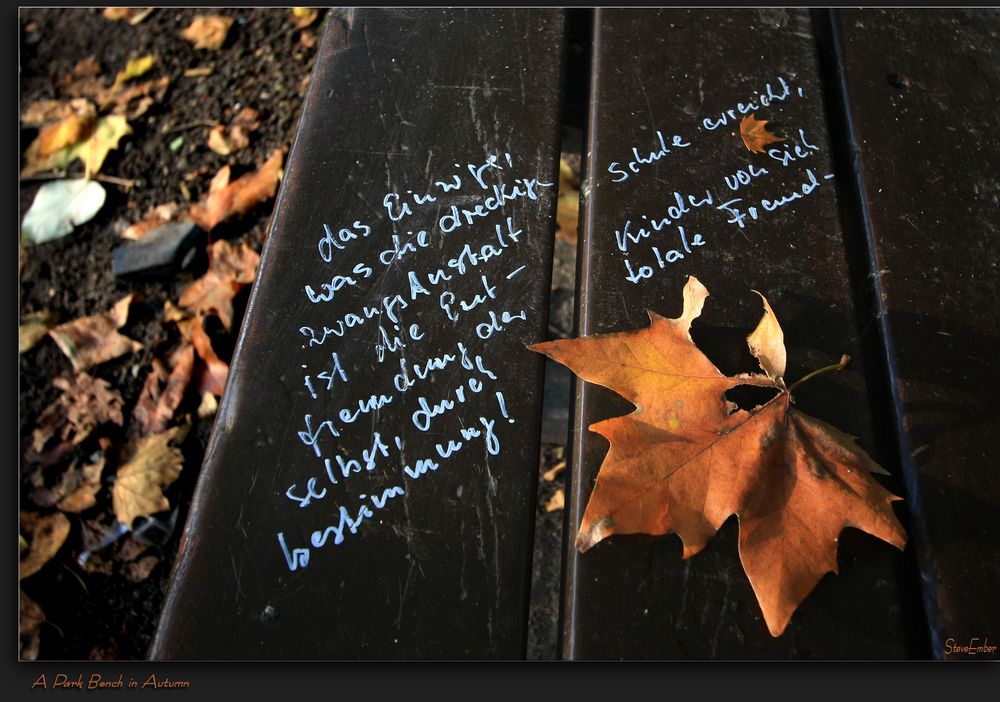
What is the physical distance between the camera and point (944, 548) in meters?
0.89

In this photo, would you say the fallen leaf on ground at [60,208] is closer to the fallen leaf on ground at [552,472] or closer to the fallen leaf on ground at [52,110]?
the fallen leaf on ground at [52,110]

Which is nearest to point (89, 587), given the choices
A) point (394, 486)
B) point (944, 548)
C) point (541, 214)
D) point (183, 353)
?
point (183, 353)

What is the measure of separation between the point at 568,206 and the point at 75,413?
136 centimetres

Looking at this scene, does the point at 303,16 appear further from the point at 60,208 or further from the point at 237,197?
the point at 60,208

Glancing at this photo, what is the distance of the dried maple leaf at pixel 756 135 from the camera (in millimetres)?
1166

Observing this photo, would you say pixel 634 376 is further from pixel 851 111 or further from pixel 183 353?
Result: pixel 183 353

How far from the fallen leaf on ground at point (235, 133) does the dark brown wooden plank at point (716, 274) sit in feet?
3.70

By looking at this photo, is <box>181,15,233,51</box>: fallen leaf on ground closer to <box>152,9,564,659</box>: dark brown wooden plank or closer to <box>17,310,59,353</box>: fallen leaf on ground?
<box>17,310,59,353</box>: fallen leaf on ground

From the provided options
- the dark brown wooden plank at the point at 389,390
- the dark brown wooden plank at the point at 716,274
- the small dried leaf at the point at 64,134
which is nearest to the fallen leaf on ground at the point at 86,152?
the small dried leaf at the point at 64,134

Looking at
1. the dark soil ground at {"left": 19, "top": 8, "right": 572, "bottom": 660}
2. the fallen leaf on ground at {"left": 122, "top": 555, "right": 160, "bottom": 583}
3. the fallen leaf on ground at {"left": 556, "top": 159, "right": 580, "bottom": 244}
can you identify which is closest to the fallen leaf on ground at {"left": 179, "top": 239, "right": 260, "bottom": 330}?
the dark soil ground at {"left": 19, "top": 8, "right": 572, "bottom": 660}

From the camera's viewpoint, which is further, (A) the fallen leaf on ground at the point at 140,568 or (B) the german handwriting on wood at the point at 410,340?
(A) the fallen leaf on ground at the point at 140,568

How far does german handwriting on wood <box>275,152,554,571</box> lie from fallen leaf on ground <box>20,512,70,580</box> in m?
0.94

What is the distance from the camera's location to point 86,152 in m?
1.98

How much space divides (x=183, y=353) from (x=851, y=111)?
4.97 ft
